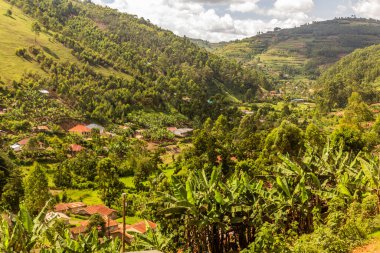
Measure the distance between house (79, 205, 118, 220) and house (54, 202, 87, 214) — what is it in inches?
25.5

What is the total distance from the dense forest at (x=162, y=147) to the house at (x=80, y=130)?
39 centimetres

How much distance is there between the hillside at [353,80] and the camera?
96.4 meters

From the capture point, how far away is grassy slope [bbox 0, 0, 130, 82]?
87938mm

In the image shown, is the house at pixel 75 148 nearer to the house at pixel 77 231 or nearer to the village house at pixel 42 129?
the village house at pixel 42 129

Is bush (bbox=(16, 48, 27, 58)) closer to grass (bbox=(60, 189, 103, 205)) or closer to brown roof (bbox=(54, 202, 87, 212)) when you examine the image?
grass (bbox=(60, 189, 103, 205))

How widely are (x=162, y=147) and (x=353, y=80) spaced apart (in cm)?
7062

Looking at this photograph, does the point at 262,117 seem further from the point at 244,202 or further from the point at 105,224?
the point at 244,202

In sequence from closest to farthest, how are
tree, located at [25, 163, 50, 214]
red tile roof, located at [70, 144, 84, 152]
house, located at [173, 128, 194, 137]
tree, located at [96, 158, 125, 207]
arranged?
tree, located at [25, 163, 50, 214] → tree, located at [96, 158, 125, 207] → red tile roof, located at [70, 144, 84, 152] → house, located at [173, 128, 194, 137]

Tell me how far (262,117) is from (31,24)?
83620 millimetres

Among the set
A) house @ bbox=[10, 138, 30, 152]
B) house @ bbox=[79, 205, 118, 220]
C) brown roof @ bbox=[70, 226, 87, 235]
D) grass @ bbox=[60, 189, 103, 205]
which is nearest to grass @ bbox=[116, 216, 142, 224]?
house @ bbox=[79, 205, 118, 220]

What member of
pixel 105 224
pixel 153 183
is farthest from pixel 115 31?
pixel 105 224

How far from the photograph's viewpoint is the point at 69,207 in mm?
38906

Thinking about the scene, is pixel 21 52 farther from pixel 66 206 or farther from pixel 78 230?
pixel 78 230

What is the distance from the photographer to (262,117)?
95188 millimetres
